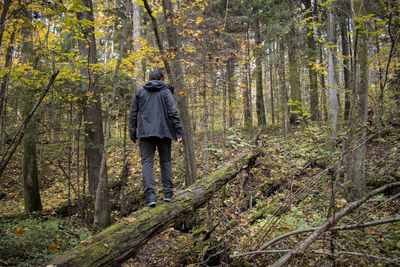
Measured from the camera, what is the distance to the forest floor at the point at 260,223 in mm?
3289

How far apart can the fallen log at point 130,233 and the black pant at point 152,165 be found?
0.26 meters

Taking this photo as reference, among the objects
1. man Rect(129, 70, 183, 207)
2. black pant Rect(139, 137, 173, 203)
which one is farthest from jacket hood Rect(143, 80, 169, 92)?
black pant Rect(139, 137, 173, 203)

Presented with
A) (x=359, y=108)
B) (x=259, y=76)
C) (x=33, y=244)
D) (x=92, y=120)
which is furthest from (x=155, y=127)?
(x=259, y=76)

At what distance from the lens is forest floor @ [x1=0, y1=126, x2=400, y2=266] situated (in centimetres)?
329

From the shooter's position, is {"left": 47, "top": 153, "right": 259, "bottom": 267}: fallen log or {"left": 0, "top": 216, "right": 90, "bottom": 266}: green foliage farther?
{"left": 0, "top": 216, "right": 90, "bottom": 266}: green foliage

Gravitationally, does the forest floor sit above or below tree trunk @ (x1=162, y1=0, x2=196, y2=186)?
below

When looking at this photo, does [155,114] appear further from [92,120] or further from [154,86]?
[92,120]

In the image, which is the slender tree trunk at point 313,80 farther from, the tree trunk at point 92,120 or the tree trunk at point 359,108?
the tree trunk at point 92,120

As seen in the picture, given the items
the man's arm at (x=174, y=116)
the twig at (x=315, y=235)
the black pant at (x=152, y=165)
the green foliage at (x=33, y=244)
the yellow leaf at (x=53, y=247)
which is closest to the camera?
the twig at (x=315, y=235)

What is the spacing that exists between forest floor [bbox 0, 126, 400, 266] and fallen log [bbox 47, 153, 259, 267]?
0.62 metres

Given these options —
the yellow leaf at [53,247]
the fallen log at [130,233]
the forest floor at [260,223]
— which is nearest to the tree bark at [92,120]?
the forest floor at [260,223]

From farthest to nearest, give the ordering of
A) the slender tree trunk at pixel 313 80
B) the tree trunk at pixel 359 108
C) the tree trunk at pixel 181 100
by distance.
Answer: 1. the slender tree trunk at pixel 313 80
2. the tree trunk at pixel 181 100
3. the tree trunk at pixel 359 108

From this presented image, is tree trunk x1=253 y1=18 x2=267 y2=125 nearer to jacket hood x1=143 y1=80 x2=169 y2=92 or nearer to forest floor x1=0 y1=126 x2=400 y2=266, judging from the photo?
forest floor x1=0 y1=126 x2=400 y2=266

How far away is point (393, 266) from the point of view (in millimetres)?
2959
